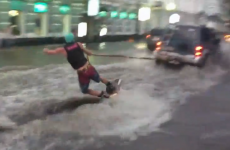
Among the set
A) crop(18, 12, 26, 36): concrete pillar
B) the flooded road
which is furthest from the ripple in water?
crop(18, 12, 26, 36): concrete pillar

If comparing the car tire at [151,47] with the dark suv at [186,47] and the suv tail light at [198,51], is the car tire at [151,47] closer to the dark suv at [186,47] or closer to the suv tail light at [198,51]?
the dark suv at [186,47]

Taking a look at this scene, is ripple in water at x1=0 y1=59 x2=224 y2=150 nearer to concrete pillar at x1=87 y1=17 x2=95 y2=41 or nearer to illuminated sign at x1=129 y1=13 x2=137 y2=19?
concrete pillar at x1=87 y1=17 x2=95 y2=41

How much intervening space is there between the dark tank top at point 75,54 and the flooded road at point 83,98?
1.07 m

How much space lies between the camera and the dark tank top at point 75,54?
A: 9711mm

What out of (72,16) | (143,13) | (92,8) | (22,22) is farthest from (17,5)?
(143,13)

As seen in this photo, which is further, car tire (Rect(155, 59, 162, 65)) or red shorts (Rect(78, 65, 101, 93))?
car tire (Rect(155, 59, 162, 65))

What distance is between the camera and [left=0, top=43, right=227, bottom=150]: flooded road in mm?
7402

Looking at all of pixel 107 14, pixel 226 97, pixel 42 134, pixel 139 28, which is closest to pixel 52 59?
pixel 226 97

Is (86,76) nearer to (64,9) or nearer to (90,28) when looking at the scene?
(90,28)

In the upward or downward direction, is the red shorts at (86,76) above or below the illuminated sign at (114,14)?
below

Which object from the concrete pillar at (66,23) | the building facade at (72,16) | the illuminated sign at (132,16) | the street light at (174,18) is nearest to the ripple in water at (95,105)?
the building facade at (72,16)

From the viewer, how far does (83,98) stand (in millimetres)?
10727

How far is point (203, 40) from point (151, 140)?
1044 cm

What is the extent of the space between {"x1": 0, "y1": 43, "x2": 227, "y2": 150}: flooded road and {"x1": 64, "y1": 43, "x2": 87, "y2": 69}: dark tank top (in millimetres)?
1070
